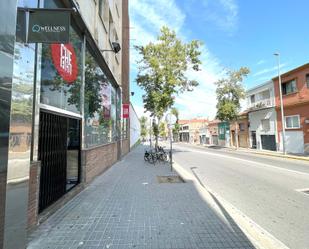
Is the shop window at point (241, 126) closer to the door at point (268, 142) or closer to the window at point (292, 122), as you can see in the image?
the door at point (268, 142)

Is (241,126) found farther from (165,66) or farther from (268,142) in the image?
(165,66)

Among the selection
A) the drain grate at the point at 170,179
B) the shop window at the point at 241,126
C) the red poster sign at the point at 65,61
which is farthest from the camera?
the shop window at the point at 241,126

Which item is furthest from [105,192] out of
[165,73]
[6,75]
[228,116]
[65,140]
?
[228,116]

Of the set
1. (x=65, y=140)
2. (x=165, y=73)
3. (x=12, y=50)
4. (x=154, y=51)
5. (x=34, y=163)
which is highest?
(x=154, y=51)

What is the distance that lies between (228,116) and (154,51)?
1752 centimetres

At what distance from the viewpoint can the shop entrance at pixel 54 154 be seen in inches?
199

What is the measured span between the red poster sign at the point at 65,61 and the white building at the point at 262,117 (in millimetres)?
27243

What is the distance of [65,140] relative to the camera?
258 inches

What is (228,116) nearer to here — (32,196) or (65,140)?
(65,140)

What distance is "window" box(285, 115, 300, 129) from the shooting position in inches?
961

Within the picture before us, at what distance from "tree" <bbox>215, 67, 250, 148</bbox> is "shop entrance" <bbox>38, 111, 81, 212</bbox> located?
28.0m

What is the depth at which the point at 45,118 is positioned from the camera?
204 inches

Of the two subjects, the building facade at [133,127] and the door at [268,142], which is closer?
the door at [268,142]

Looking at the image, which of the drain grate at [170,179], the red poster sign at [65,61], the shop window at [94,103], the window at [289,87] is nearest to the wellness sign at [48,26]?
the red poster sign at [65,61]
